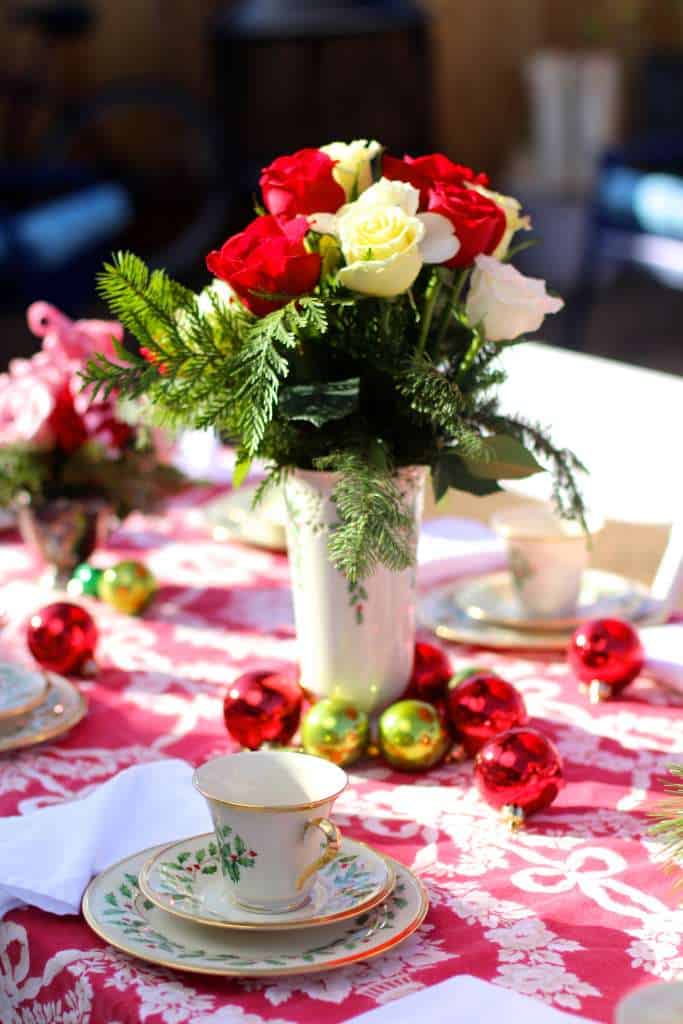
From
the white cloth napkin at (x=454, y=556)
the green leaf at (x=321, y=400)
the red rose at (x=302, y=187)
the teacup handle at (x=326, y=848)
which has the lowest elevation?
the white cloth napkin at (x=454, y=556)

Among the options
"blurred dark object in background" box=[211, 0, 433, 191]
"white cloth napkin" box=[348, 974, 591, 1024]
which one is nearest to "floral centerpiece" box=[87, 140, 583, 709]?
"white cloth napkin" box=[348, 974, 591, 1024]

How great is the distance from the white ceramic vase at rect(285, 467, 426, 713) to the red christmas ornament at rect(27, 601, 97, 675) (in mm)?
228

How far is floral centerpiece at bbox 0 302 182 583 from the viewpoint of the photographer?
54.9 inches

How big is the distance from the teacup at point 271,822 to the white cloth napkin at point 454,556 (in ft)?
1.94

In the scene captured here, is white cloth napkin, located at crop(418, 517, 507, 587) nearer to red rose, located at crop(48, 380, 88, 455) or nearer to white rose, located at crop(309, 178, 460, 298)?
red rose, located at crop(48, 380, 88, 455)

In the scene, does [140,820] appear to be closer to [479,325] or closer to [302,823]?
[302,823]

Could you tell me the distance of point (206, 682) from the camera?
1217 millimetres

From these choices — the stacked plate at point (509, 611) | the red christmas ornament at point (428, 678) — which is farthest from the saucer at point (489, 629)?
the red christmas ornament at point (428, 678)

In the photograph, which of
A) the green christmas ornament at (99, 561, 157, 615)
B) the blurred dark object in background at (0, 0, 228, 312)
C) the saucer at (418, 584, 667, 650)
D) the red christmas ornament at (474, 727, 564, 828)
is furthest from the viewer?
the blurred dark object in background at (0, 0, 228, 312)

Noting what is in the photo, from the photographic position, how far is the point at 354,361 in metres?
1.00

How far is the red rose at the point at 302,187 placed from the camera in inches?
39.0

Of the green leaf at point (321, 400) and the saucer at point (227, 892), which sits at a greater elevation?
the green leaf at point (321, 400)

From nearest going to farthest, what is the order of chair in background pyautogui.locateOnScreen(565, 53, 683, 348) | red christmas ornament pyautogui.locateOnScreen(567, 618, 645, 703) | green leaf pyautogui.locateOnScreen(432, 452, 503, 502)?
green leaf pyautogui.locateOnScreen(432, 452, 503, 502), red christmas ornament pyautogui.locateOnScreen(567, 618, 645, 703), chair in background pyautogui.locateOnScreen(565, 53, 683, 348)

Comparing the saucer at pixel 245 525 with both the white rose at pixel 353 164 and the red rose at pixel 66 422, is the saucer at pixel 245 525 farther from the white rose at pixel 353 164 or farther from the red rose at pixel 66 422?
the white rose at pixel 353 164
